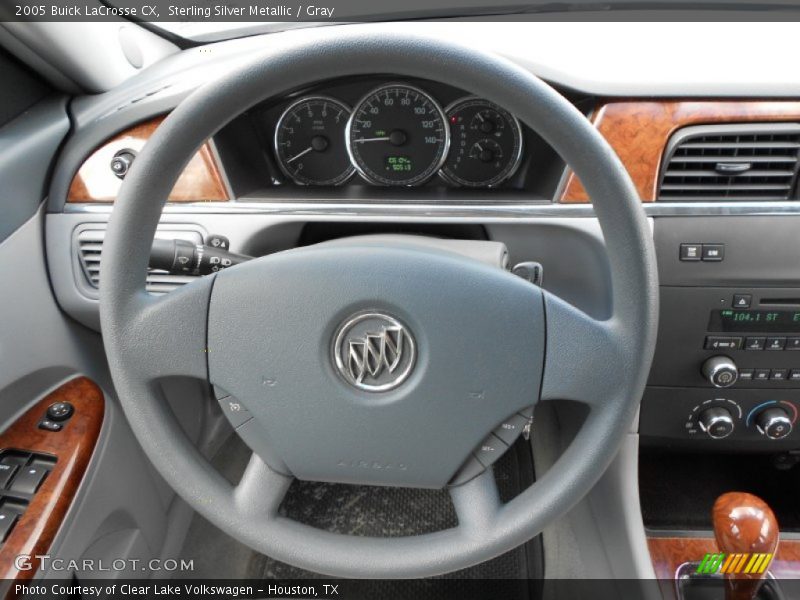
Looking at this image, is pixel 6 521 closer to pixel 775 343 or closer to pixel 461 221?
pixel 461 221

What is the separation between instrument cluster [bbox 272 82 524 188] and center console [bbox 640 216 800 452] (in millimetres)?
366

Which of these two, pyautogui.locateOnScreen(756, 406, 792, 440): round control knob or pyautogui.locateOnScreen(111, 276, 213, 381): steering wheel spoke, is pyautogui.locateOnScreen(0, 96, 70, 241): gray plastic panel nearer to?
pyautogui.locateOnScreen(111, 276, 213, 381): steering wheel spoke

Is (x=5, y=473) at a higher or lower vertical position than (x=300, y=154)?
lower

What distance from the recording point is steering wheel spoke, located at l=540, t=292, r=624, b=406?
0.78m

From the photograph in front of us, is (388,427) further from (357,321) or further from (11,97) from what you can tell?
(11,97)

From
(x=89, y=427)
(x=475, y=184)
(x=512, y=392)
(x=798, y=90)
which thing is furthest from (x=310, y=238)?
(x=798, y=90)

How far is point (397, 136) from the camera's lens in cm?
131

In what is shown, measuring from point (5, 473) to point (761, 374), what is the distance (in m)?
1.46

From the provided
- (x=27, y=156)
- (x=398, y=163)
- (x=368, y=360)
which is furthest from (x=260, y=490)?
(x=27, y=156)

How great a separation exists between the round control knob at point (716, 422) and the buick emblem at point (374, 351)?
2.64 ft

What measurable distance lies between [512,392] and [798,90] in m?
0.82

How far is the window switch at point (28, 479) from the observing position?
1.15 metres

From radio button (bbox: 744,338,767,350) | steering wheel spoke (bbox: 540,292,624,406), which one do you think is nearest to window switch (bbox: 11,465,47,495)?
steering wheel spoke (bbox: 540,292,624,406)

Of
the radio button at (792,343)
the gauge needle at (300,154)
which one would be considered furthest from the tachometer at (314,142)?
the radio button at (792,343)
